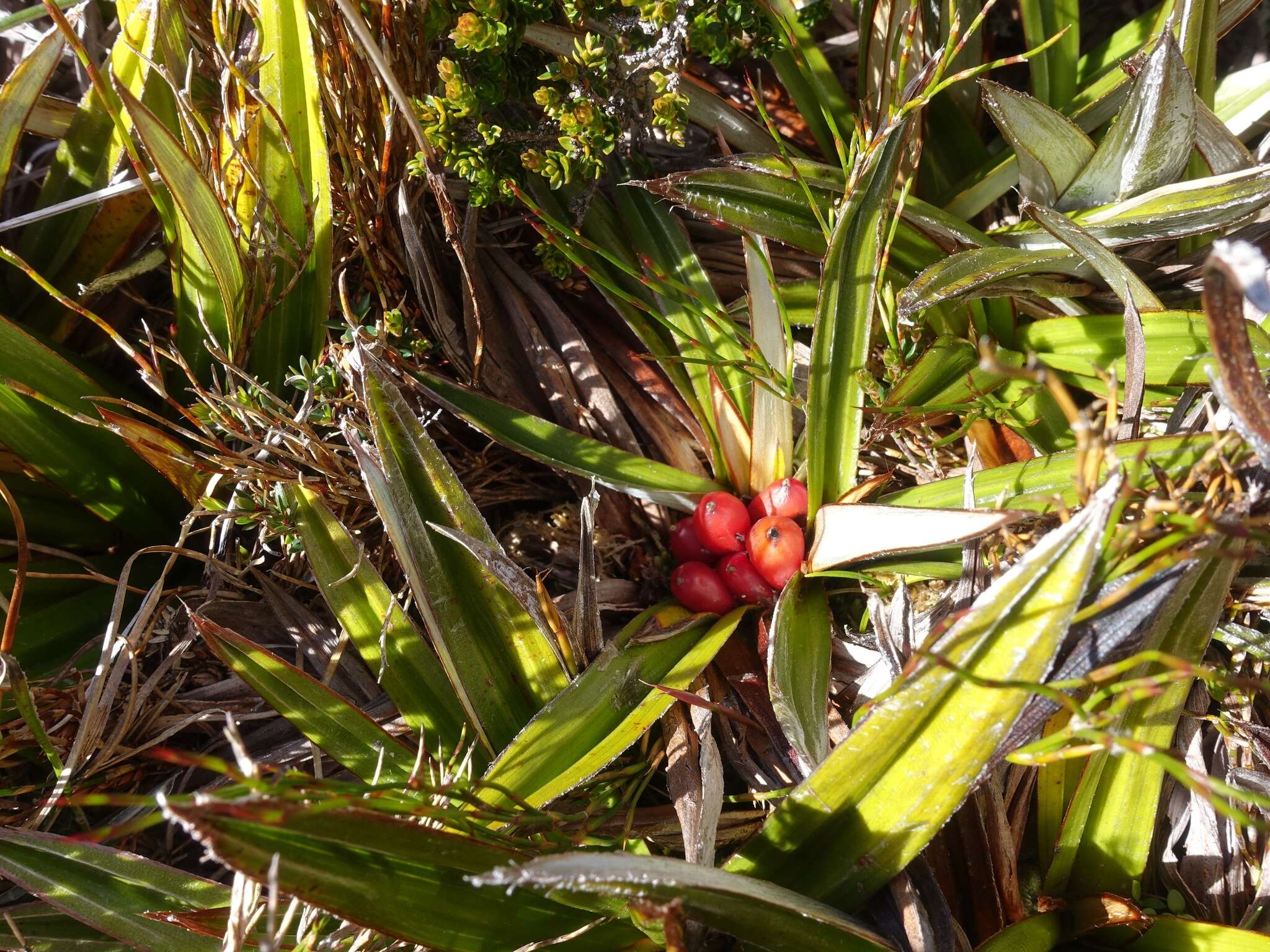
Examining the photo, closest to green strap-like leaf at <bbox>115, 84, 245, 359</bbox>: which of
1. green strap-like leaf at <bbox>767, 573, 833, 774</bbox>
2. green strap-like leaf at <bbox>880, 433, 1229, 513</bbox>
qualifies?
green strap-like leaf at <bbox>767, 573, 833, 774</bbox>

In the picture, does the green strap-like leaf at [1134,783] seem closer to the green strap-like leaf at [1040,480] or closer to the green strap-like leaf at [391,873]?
the green strap-like leaf at [1040,480]

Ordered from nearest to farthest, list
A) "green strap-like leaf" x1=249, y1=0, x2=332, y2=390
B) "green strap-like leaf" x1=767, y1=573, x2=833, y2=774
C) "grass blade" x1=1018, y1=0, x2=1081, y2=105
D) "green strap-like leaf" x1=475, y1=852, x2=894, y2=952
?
1. "green strap-like leaf" x1=475, y1=852, x2=894, y2=952
2. "green strap-like leaf" x1=767, y1=573, x2=833, y2=774
3. "green strap-like leaf" x1=249, y1=0, x2=332, y2=390
4. "grass blade" x1=1018, y1=0, x2=1081, y2=105

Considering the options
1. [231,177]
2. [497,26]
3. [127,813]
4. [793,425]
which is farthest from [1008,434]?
[127,813]

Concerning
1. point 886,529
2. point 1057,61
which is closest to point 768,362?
point 886,529

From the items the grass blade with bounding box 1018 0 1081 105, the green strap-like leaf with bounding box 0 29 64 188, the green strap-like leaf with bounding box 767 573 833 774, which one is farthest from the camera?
the grass blade with bounding box 1018 0 1081 105

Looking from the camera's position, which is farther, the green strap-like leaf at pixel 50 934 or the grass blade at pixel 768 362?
the grass blade at pixel 768 362

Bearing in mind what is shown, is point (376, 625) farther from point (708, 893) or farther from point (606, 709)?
point (708, 893)

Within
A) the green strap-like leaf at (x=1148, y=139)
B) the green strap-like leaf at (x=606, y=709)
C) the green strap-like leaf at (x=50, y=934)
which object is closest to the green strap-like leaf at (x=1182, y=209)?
the green strap-like leaf at (x=1148, y=139)

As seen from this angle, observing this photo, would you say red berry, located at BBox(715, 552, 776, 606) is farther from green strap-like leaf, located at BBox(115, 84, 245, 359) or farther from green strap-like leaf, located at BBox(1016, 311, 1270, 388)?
green strap-like leaf, located at BBox(115, 84, 245, 359)
